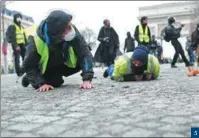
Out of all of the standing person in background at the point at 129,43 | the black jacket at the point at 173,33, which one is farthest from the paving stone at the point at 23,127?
the standing person in background at the point at 129,43

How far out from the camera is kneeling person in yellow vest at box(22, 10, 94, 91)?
5300 millimetres

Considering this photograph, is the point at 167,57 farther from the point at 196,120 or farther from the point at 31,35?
the point at 196,120

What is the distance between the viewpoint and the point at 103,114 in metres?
3.50

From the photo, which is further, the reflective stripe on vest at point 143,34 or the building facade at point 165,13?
the building facade at point 165,13

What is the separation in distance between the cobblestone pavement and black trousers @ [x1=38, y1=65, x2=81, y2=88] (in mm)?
927

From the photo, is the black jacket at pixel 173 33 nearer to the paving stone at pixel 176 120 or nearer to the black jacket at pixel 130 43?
the black jacket at pixel 130 43

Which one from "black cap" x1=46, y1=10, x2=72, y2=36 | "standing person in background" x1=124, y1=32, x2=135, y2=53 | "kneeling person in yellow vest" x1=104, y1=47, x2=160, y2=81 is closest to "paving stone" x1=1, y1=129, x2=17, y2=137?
"black cap" x1=46, y1=10, x2=72, y2=36

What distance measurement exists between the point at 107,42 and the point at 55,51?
5464 millimetres

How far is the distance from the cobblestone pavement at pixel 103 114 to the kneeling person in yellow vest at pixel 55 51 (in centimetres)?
61

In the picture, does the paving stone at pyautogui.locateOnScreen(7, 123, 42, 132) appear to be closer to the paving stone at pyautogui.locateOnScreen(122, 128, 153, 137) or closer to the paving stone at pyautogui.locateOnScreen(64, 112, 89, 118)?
the paving stone at pyautogui.locateOnScreen(64, 112, 89, 118)

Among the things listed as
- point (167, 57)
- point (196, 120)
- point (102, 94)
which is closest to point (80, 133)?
point (196, 120)

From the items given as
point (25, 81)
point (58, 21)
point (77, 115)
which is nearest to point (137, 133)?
point (77, 115)

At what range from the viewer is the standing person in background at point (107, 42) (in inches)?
432

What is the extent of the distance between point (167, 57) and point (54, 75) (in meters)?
29.6
